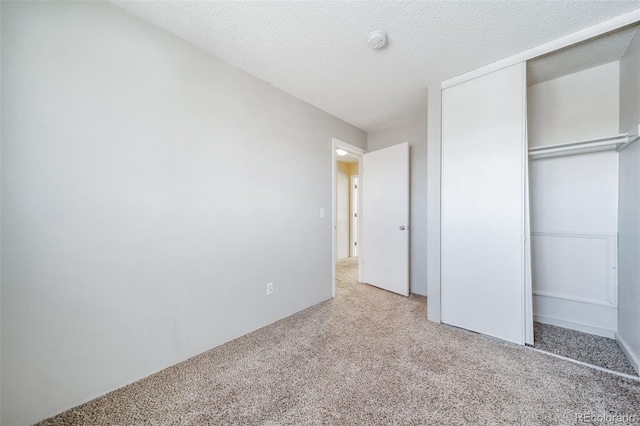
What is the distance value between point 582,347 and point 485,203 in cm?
136

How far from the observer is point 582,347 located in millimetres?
1882

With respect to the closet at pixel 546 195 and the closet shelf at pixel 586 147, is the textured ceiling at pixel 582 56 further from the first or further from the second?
the closet shelf at pixel 586 147

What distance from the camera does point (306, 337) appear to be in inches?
81.9

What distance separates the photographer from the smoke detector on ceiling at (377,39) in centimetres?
166

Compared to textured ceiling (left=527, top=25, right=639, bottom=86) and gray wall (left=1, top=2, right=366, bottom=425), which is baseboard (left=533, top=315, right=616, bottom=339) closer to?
textured ceiling (left=527, top=25, right=639, bottom=86)

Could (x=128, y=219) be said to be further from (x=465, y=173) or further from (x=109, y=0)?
(x=465, y=173)

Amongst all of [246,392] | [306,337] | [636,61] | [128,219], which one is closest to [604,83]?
[636,61]

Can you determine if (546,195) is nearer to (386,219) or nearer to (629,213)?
(629,213)

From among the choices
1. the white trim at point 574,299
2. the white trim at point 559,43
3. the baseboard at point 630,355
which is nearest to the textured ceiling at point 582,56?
the white trim at point 559,43

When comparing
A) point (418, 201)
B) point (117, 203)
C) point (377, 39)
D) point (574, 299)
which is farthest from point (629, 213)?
point (117, 203)

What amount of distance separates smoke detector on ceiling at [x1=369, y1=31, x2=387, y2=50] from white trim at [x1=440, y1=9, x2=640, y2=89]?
938mm

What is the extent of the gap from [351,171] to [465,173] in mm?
3987

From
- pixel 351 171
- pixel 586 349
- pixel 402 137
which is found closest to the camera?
pixel 586 349

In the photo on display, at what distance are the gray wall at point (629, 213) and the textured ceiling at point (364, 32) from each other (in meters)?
0.59
